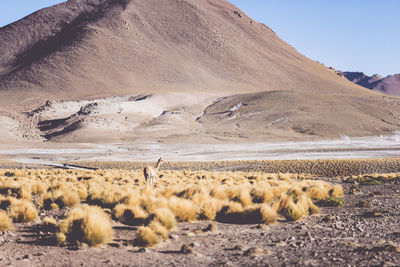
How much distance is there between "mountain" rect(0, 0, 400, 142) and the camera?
3597 inches

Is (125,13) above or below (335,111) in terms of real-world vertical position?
above

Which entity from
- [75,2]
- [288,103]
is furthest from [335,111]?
[75,2]

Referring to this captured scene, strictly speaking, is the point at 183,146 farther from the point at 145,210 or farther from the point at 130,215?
the point at 130,215

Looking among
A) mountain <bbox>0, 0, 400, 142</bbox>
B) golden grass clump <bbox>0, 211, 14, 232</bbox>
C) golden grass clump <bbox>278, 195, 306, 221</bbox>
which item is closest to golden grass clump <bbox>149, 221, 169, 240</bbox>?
golden grass clump <bbox>0, 211, 14, 232</bbox>

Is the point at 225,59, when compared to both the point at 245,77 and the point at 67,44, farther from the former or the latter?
the point at 67,44

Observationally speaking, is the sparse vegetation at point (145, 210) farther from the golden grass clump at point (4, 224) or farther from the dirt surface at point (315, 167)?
the dirt surface at point (315, 167)

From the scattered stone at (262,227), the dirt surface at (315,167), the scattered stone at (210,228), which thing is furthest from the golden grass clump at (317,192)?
the dirt surface at (315,167)

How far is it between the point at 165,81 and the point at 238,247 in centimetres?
12877

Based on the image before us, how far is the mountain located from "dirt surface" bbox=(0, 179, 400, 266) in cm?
6981

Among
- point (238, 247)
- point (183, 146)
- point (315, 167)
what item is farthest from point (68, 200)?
point (183, 146)

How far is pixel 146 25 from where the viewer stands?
16312cm

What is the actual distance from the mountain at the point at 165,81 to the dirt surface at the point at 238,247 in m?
69.8

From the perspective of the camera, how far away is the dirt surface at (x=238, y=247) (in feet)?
20.6

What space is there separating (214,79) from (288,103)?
1632 inches
